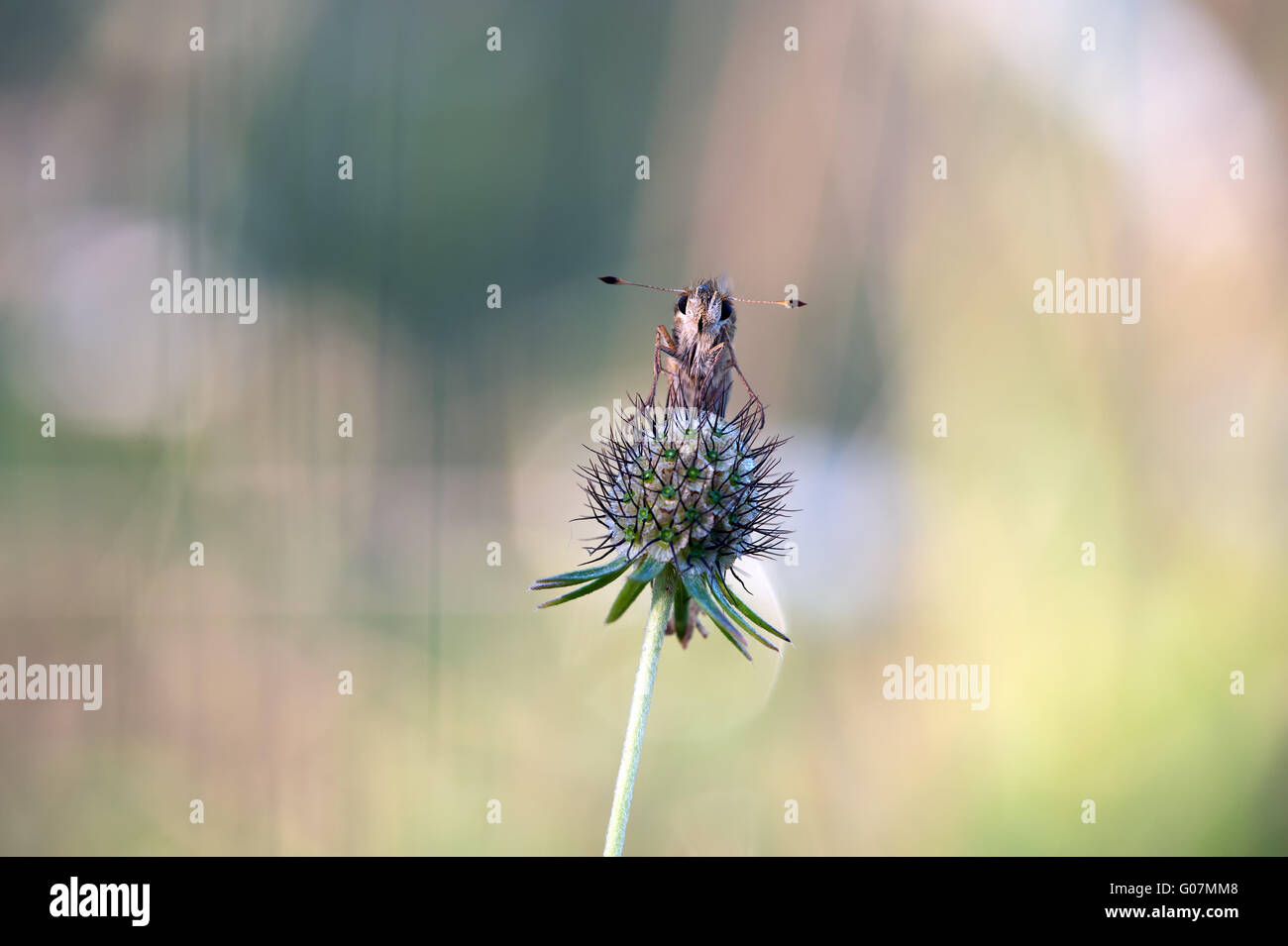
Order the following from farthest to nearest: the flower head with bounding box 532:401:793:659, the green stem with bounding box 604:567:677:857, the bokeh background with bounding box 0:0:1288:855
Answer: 1. the bokeh background with bounding box 0:0:1288:855
2. the flower head with bounding box 532:401:793:659
3. the green stem with bounding box 604:567:677:857

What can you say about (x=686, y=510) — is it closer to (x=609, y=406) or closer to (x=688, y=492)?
(x=688, y=492)

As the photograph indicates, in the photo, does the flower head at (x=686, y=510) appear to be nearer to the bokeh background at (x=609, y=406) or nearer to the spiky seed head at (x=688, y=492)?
the spiky seed head at (x=688, y=492)

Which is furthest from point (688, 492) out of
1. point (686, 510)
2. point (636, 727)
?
point (636, 727)

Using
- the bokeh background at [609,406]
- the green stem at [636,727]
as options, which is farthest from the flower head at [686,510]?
the bokeh background at [609,406]

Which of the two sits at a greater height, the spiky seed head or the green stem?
the spiky seed head

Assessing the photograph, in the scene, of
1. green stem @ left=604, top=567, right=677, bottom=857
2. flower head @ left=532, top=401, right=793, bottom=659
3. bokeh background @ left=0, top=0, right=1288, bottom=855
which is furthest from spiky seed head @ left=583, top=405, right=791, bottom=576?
bokeh background @ left=0, top=0, right=1288, bottom=855

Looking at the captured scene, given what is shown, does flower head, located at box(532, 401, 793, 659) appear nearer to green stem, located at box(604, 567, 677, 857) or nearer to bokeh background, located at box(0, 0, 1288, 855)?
green stem, located at box(604, 567, 677, 857)
